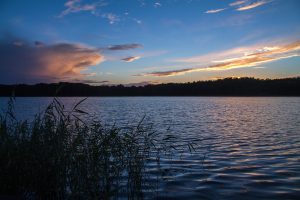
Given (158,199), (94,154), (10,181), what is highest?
(94,154)

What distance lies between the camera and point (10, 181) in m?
8.97

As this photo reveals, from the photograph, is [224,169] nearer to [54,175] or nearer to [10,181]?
[54,175]

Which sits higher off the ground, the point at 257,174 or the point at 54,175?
the point at 54,175

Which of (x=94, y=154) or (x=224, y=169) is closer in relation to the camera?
(x=94, y=154)

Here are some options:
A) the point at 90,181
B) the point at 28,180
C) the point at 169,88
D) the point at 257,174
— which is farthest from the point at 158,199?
the point at 169,88

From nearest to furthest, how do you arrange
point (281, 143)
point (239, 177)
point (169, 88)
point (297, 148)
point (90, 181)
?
point (90, 181)
point (239, 177)
point (297, 148)
point (281, 143)
point (169, 88)

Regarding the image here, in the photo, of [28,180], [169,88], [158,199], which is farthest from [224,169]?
[169,88]

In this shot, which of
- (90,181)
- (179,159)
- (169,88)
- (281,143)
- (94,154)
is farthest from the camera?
(169,88)

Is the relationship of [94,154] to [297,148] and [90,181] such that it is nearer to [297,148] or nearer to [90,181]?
[90,181]

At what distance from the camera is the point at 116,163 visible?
32.1 feet

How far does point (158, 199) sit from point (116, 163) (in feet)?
5.98

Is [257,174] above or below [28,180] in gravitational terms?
below

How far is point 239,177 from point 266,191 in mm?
1757

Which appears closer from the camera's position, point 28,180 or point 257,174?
point 28,180
